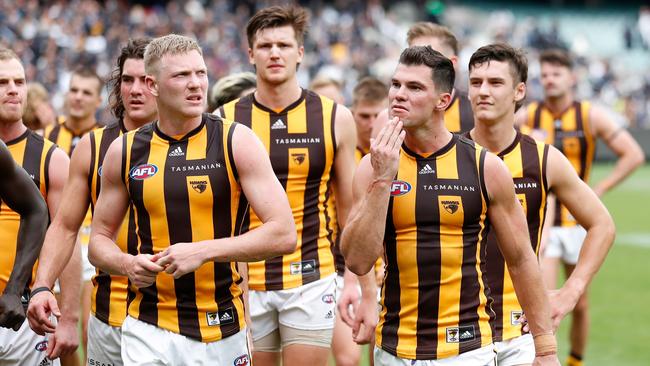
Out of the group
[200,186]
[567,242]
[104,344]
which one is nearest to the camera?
[200,186]

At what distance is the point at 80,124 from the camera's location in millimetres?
8422

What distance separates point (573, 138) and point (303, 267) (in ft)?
13.7

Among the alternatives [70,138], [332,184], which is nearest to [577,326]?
[332,184]

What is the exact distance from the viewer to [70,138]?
27.8 feet

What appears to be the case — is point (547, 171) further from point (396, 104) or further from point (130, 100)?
point (130, 100)

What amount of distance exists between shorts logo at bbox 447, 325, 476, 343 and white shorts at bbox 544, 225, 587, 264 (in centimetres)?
472

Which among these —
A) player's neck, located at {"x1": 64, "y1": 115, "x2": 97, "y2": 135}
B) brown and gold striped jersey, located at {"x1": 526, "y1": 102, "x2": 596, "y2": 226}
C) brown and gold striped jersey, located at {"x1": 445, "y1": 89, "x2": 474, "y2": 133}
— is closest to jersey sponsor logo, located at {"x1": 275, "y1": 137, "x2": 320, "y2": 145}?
brown and gold striped jersey, located at {"x1": 445, "y1": 89, "x2": 474, "y2": 133}

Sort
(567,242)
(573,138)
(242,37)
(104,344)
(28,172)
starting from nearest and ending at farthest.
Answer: (28,172) < (104,344) < (567,242) < (573,138) < (242,37)

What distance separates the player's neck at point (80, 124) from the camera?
27.6ft

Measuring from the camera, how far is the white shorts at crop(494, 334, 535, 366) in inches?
226

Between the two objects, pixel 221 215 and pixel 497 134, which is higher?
pixel 497 134

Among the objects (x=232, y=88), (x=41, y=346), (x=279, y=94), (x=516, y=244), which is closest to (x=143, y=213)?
(x=41, y=346)

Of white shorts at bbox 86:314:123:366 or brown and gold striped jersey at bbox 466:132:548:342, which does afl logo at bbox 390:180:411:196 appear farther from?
white shorts at bbox 86:314:123:366

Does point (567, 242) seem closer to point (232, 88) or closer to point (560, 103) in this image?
point (560, 103)
